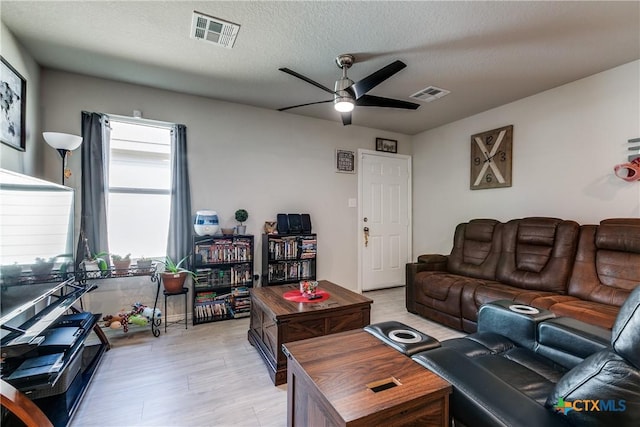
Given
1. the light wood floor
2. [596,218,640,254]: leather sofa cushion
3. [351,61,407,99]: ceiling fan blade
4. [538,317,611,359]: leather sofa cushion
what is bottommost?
the light wood floor

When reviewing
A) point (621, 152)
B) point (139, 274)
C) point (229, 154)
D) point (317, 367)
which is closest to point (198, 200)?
point (229, 154)

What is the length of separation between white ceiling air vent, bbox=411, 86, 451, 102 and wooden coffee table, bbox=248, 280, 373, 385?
239 cm

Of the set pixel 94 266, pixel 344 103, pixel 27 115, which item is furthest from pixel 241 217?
pixel 27 115

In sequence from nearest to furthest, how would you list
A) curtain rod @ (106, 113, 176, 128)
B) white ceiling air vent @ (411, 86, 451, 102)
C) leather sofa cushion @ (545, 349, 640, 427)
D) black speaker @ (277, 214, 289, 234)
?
leather sofa cushion @ (545, 349, 640, 427) → curtain rod @ (106, 113, 176, 128) → white ceiling air vent @ (411, 86, 451, 102) → black speaker @ (277, 214, 289, 234)

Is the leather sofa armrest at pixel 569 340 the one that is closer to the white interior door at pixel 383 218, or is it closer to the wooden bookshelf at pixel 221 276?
the wooden bookshelf at pixel 221 276

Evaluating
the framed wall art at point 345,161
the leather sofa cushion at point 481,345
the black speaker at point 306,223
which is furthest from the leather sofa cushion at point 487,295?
the framed wall art at point 345,161

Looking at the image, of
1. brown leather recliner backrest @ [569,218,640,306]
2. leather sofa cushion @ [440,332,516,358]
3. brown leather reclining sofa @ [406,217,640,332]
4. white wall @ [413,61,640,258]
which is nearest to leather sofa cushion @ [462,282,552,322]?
brown leather reclining sofa @ [406,217,640,332]

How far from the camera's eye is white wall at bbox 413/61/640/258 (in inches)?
106

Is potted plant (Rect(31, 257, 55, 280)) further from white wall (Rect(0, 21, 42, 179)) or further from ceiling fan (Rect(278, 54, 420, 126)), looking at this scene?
ceiling fan (Rect(278, 54, 420, 126))

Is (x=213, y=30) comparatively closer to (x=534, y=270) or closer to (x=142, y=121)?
(x=142, y=121)

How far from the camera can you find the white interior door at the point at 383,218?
4.55 m

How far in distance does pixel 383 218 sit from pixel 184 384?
3541 mm

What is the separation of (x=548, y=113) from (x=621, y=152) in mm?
804

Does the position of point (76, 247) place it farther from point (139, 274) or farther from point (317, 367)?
point (317, 367)
